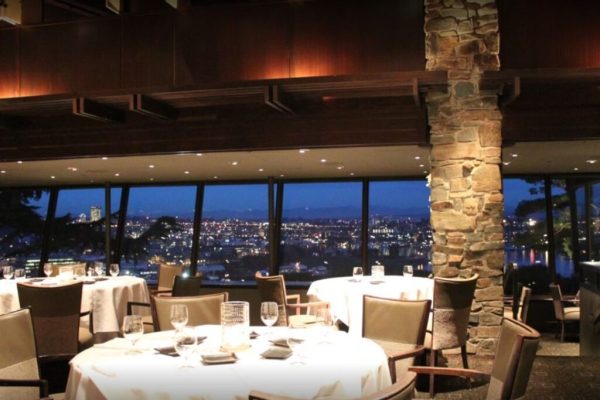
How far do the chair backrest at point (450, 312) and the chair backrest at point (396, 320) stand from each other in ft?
5.05

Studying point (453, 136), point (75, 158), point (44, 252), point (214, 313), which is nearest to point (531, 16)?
point (453, 136)

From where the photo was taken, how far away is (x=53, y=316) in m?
4.91

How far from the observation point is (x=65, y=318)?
195 inches

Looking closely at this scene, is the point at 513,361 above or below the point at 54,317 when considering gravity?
above

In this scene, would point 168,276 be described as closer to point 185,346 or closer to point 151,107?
point 151,107

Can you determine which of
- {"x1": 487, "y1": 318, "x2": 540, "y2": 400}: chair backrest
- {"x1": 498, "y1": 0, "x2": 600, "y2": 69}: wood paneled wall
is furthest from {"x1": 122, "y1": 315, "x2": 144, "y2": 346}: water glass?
{"x1": 498, "y1": 0, "x2": 600, "y2": 69}: wood paneled wall

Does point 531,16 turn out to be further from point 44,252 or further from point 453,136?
point 44,252

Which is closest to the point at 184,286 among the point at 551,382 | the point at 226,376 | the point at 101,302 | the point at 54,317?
the point at 101,302

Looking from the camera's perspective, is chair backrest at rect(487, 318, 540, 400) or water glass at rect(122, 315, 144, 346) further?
water glass at rect(122, 315, 144, 346)

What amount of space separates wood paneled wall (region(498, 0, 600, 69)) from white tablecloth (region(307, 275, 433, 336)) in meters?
2.72

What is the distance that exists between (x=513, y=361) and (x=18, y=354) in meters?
2.56

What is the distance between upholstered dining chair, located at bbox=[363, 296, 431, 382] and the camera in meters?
3.66

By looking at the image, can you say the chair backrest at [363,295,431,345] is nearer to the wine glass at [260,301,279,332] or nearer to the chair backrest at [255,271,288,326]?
the wine glass at [260,301,279,332]

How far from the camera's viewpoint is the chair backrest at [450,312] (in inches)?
203
